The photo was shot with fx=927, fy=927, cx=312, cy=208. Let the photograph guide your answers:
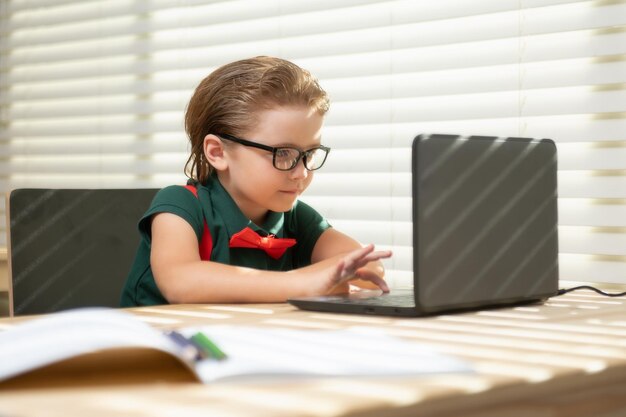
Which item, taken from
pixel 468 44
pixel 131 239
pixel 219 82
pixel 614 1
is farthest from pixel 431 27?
pixel 131 239

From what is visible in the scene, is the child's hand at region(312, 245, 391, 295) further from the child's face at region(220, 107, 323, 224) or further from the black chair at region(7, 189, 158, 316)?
the black chair at region(7, 189, 158, 316)

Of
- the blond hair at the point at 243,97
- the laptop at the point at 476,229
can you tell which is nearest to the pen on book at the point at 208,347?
the laptop at the point at 476,229

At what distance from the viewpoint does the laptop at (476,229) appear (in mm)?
1109

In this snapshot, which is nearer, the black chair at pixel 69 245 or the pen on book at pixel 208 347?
the pen on book at pixel 208 347

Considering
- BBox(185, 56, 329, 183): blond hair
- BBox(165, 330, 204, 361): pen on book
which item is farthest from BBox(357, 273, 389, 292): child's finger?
BBox(165, 330, 204, 361): pen on book

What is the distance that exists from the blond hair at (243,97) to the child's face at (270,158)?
21mm

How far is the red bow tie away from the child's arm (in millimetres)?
131

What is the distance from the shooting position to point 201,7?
8.97 ft

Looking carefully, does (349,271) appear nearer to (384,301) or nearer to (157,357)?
(384,301)

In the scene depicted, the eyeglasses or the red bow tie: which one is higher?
the eyeglasses

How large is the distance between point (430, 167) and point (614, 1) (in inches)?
39.5

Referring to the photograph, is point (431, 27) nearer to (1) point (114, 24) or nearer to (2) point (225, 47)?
(2) point (225, 47)

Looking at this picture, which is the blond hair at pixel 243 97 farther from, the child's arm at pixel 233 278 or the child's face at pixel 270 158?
the child's arm at pixel 233 278

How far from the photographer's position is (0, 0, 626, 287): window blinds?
195 cm
